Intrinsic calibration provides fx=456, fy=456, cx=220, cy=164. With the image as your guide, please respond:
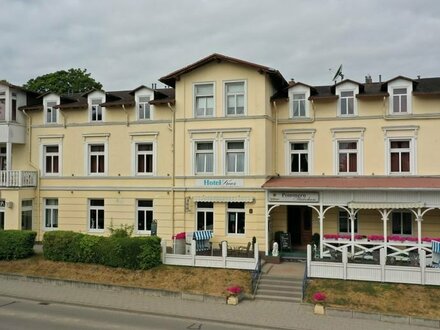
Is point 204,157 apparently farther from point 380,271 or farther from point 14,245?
point 380,271

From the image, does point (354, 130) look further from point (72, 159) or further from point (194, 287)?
point (72, 159)

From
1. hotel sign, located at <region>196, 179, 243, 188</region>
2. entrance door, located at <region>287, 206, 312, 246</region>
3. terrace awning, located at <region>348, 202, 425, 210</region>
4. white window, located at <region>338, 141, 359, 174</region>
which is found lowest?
entrance door, located at <region>287, 206, 312, 246</region>

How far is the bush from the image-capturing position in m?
21.7

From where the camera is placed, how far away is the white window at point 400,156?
23641 millimetres

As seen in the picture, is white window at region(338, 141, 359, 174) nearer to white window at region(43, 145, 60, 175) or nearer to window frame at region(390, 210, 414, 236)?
window frame at region(390, 210, 414, 236)

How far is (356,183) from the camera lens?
22188mm

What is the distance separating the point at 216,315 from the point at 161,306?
2.30 m

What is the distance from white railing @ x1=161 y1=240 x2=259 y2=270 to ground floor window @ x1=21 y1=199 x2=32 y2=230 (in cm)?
1071

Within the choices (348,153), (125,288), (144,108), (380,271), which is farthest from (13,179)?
(380,271)

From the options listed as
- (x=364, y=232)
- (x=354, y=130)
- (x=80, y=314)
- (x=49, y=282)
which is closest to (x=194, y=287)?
(x=80, y=314)

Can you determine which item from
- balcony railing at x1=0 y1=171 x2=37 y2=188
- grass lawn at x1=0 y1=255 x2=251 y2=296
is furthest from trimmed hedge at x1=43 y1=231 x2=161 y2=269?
balcony railing at x1=0 y1=171 x2=37 y2=188

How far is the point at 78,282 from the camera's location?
19641mm

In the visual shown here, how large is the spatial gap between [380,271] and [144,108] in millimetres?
15375

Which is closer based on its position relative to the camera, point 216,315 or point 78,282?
point 216,315
